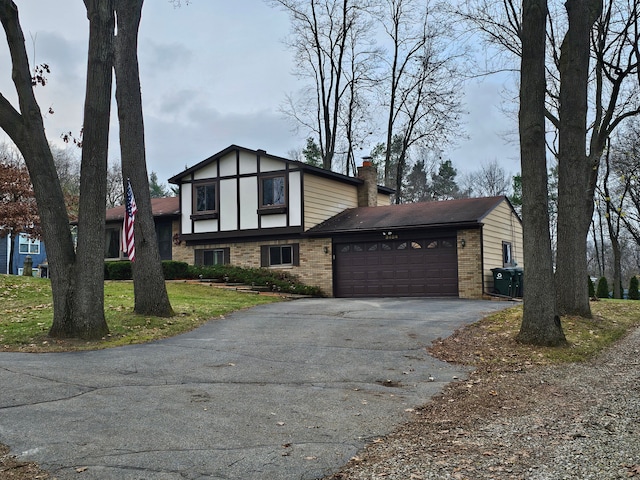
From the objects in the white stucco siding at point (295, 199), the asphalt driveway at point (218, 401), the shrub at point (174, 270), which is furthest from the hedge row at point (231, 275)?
the asphalt driveway at point (218, 401)

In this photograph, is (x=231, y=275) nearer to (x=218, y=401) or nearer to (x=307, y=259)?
(x=307, y=259)

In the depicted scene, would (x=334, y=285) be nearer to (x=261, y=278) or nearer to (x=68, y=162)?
(x=261, y=278)

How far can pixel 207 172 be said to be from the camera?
82.5 feet

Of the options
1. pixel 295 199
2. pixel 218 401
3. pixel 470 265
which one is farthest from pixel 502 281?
pixel 218 401

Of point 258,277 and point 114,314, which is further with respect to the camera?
point 258,277

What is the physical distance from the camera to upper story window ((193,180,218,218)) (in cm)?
2494

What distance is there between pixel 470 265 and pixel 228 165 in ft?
35.5

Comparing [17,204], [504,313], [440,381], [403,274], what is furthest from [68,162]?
[440,381]

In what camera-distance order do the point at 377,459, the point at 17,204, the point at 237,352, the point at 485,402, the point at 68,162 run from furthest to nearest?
the point at 68,162
the point at 17,204
the point at 237,352
the point at 485,402
the point at 377,459

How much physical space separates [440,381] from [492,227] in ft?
48.9

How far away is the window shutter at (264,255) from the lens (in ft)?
79.4

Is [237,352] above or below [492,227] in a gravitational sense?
below

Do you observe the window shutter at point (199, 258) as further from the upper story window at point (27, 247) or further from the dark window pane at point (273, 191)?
the upper story window at point (27, 247)

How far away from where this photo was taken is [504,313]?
1335 cm
